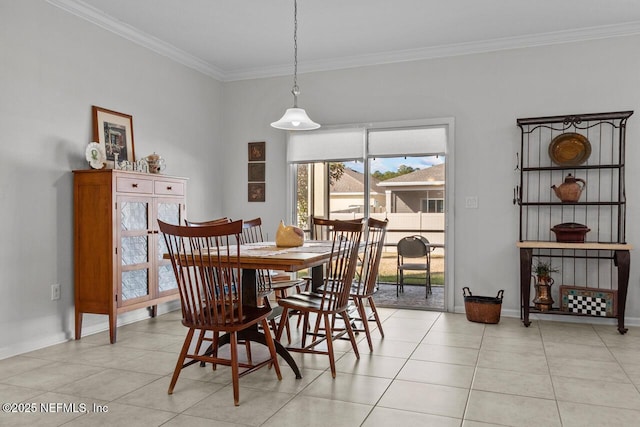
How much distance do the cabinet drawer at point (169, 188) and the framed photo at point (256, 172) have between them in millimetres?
1319

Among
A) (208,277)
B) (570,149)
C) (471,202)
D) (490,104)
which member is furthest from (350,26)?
(208,277)

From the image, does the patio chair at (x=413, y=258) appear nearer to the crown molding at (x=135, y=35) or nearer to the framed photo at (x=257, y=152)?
the framed photo at (x=257, y=152)

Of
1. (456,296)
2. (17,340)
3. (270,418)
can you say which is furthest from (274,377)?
(456,296)

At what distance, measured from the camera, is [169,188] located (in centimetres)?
439

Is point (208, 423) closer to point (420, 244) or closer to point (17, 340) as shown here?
point (17, 340)

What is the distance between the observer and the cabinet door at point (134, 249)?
12.6 ft

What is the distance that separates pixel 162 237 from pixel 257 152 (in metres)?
1.90

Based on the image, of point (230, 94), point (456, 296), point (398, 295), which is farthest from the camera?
point (230, 94)

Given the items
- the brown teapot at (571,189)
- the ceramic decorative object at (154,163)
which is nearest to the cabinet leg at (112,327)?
the ceramic decorative object at (154,163)

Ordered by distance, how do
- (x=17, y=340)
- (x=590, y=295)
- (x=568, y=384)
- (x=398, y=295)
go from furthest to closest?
1. (x=398, y=295)
2. (x=590, y=295)
3. (x=17, y=340)
4. (x=568, y=384)

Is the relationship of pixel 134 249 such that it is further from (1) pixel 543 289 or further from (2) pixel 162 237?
(1) pixel 543 289

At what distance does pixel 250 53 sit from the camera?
5.16 meters

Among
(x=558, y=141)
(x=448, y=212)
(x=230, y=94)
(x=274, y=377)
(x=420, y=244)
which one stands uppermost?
(x=230, y=94)

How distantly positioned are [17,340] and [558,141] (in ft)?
16.0
